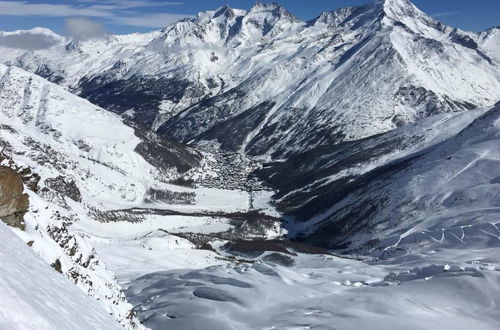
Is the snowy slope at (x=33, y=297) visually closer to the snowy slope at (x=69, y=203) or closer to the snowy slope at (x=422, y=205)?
the snowy slope at (x=69, y=203)

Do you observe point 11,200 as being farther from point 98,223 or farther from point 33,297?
point 98,223

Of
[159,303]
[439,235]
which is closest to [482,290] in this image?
[159,303]

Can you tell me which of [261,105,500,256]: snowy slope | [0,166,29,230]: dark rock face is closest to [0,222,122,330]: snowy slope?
[0,166,29,230]: dark rock face

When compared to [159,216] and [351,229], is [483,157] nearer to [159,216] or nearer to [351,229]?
[351,229]

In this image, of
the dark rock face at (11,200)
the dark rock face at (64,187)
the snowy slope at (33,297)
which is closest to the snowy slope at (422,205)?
the dark rock face at (64,187)

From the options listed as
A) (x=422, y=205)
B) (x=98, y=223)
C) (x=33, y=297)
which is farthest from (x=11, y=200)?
(x=422, y=205)

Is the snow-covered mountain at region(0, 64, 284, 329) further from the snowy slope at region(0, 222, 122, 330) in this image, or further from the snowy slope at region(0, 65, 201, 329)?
the snowy slope at region(0, 222, 122, 330)

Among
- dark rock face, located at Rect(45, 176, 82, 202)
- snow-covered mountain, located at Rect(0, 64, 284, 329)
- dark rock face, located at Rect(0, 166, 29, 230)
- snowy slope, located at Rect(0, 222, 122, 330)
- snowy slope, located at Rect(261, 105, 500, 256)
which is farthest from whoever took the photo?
dark rock face, located at Rect(45, 176, 82, 202)
